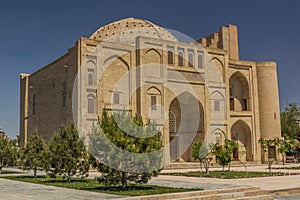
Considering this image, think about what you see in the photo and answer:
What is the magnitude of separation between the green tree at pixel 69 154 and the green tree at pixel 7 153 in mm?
7901

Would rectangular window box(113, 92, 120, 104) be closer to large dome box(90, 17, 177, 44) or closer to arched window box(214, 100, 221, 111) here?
large dome box(90, 17, 177, 44)

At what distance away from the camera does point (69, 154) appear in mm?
16719

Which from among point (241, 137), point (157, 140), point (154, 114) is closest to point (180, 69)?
point (154, 114)

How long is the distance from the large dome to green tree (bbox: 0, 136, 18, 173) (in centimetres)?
1519

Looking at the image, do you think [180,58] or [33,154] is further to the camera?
[180,58]

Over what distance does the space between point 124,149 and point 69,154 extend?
5.49 metres

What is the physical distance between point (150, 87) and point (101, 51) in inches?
193

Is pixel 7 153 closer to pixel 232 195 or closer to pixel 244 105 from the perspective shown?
pixel 232 195

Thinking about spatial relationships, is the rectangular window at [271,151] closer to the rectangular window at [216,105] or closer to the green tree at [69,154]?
the rectangular window at [216,105]

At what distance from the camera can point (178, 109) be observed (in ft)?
115

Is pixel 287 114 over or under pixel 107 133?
over

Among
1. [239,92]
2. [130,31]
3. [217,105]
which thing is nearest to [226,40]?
[239,92]

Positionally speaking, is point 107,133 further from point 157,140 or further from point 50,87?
point 50,87

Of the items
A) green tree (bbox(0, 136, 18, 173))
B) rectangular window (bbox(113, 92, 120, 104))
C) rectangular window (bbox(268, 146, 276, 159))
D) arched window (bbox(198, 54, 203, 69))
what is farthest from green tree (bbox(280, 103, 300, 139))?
green tree (bbox(0, 136, 18, 173))
